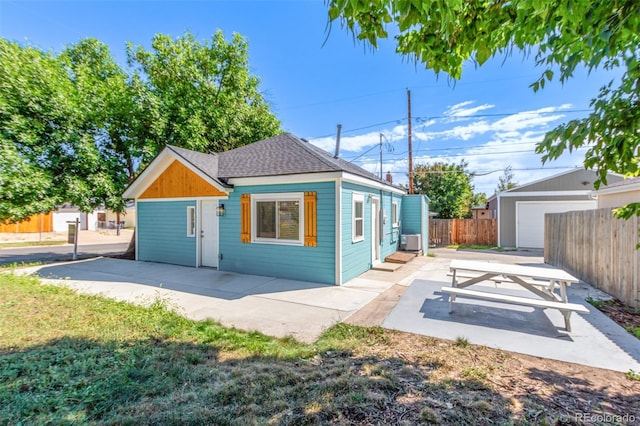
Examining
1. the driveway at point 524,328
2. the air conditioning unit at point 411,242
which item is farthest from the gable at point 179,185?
the air conditioning unit at point 411,242

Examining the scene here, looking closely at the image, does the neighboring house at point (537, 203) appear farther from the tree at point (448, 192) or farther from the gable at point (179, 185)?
the gable at point (179, 185)

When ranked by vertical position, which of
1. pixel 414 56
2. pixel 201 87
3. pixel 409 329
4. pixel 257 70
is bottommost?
pixel 409 329

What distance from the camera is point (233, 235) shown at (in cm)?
874

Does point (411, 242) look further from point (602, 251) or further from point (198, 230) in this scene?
point (198, 230)

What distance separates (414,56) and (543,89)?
1.30 meters

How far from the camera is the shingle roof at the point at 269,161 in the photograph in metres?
7.86

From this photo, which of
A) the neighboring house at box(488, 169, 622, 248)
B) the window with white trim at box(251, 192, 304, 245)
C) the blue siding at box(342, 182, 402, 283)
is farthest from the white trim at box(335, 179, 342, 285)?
the neighboring house at box(488, 169, 622, 248)

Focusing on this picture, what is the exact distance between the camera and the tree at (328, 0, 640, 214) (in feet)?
5.72

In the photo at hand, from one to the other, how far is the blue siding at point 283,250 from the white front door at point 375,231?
2.70 meters

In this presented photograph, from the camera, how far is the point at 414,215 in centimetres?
1339

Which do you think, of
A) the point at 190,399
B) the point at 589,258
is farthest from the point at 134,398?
the point at 589,258

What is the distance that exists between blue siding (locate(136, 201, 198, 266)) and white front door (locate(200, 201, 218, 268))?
359 millimetres

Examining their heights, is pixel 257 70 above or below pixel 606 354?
above

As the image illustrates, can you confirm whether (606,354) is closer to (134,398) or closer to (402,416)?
(402,416)
